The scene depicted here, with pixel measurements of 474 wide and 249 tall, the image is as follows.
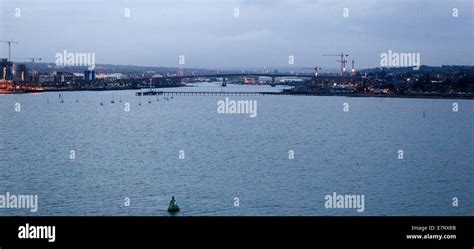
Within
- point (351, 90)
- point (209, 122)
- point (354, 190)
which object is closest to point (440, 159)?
point (354, 190)

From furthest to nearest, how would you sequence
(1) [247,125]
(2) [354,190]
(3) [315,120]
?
(3) [315,120] → (1) [247,125] → (2) [354,190]

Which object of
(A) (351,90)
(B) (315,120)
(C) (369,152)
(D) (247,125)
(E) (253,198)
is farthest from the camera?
(A) (351,90)

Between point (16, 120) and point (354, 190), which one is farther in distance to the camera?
point (16, 120)

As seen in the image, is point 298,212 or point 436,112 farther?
point 436,112
